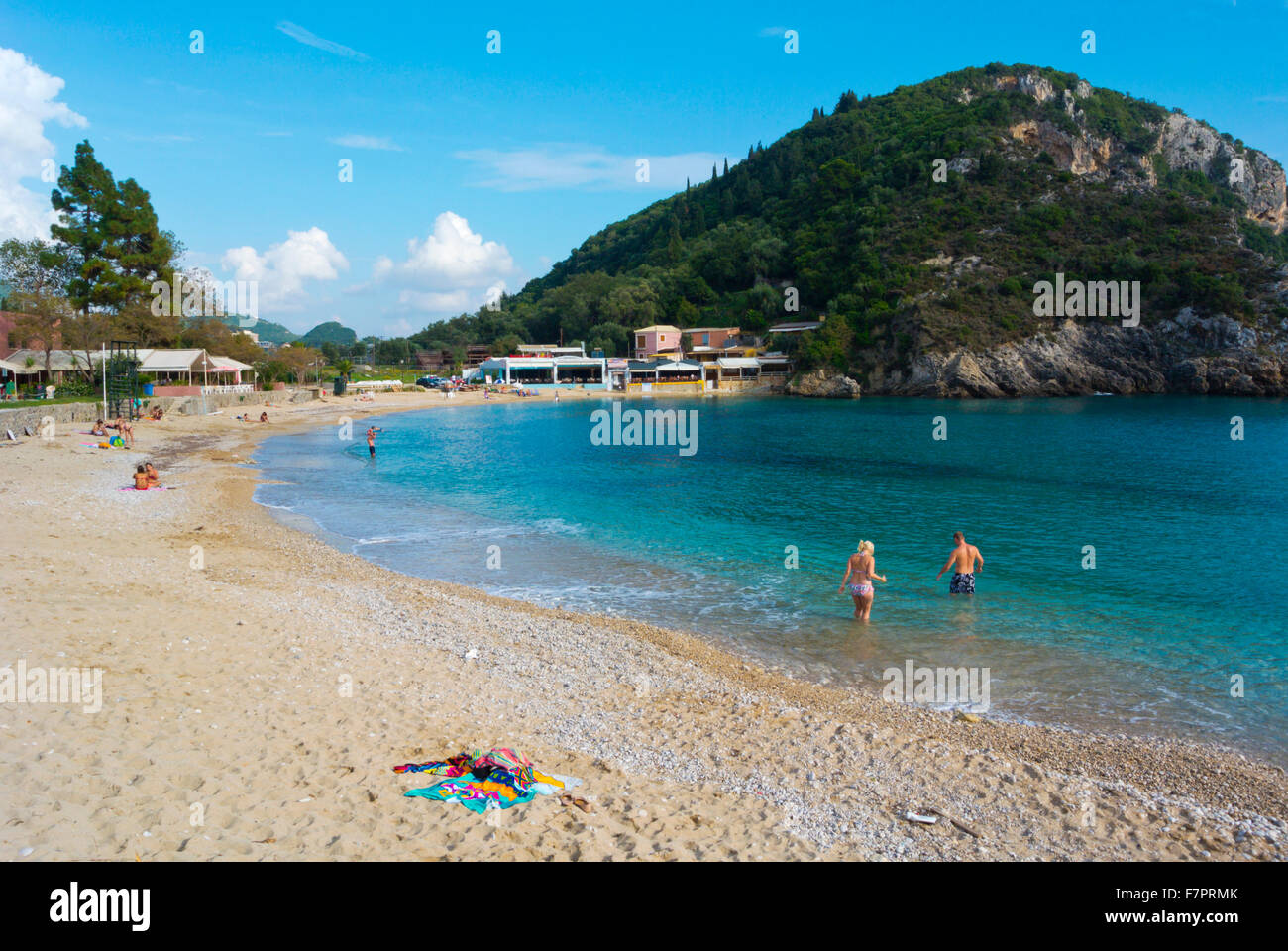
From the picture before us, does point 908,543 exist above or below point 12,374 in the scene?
below

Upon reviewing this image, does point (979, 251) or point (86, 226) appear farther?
point (979, 251)

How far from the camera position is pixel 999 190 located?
105m

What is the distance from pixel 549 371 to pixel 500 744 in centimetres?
10023

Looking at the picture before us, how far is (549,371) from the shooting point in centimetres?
10588

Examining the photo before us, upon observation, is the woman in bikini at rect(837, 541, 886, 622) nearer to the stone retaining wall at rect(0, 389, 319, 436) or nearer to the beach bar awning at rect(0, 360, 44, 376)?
the stone retaining wall at rect(0, 389, 319, 436)

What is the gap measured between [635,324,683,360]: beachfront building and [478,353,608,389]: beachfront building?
859 centimetres

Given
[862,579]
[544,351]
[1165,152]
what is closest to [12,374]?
[862,579]

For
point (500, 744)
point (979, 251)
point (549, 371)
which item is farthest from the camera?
point (549, 371)

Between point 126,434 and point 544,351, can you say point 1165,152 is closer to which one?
point 544,351

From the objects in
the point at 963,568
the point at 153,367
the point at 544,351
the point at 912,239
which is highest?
the point at 912,239

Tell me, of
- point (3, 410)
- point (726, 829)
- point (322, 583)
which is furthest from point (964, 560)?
point (3, 410)

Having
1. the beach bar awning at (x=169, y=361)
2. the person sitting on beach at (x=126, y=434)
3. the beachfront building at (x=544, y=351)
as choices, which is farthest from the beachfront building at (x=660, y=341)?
the person sitting on beach at (x=126, y=434)
